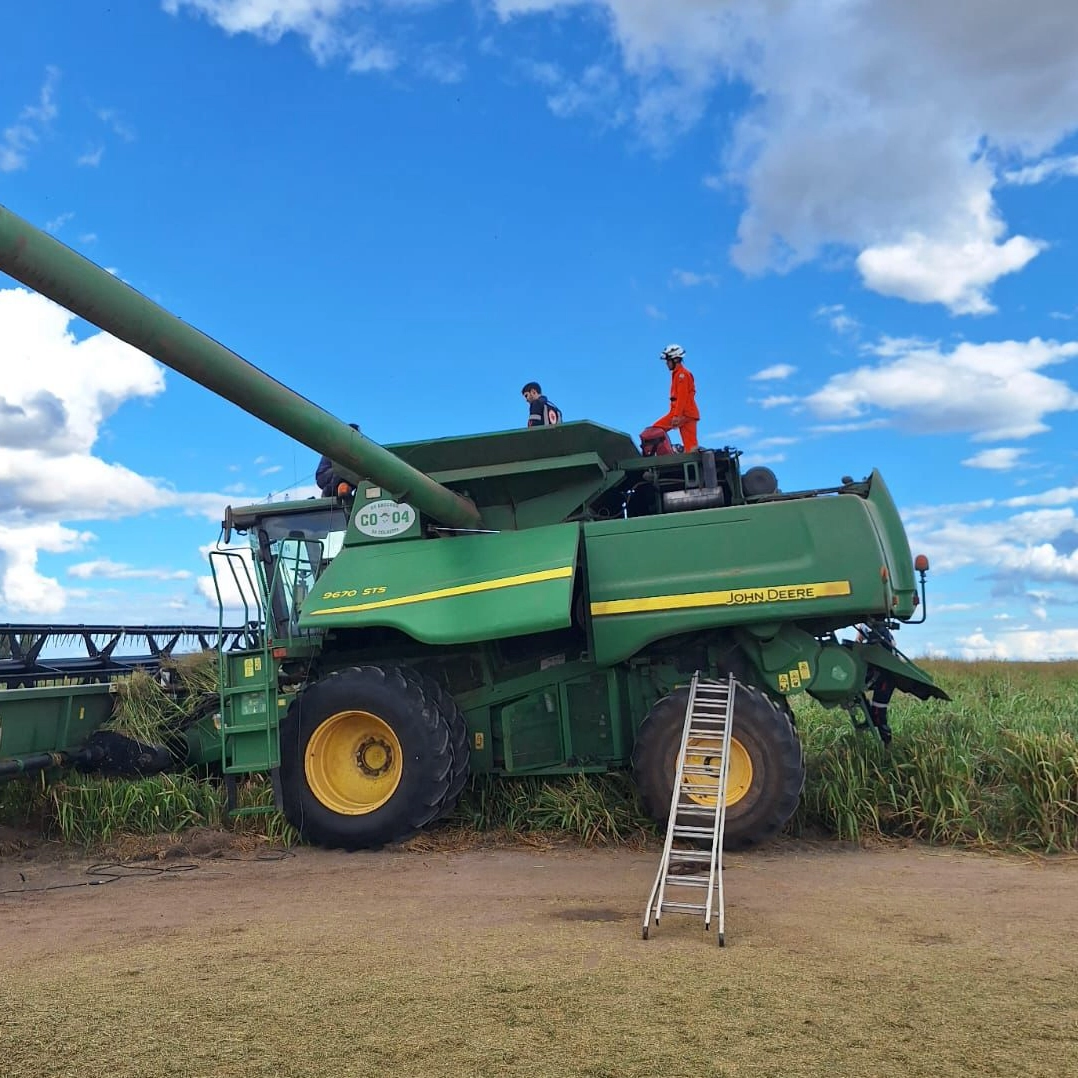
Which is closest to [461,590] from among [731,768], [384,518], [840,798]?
[384,518]

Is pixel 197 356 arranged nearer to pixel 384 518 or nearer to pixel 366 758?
pixel 384 518

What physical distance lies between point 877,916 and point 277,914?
3096mm

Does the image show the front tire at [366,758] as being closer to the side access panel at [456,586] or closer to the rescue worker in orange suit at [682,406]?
the side access panel at [456,586]

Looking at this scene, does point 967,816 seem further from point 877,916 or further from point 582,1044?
point 582,1044

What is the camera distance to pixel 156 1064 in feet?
10.2

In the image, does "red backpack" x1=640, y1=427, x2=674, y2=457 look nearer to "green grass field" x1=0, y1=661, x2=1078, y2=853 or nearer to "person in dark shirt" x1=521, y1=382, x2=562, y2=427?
"person in dark shirt" x1=521, y1=382, x2=562, y2=427

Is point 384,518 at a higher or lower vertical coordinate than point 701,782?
higher

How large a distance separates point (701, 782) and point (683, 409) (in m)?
3.32

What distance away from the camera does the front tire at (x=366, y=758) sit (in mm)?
7008

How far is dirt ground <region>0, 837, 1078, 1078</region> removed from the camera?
10.2 feet

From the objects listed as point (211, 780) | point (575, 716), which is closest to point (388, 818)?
point (575, 716)

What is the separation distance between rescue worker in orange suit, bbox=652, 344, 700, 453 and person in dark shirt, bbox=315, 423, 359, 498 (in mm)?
2591

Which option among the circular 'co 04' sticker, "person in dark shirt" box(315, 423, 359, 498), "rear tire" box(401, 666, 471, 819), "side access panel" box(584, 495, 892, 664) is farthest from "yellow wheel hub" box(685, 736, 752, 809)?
"person in dark shirt" box(315, 423, 359, 498)

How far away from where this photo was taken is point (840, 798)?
23.3 feet
